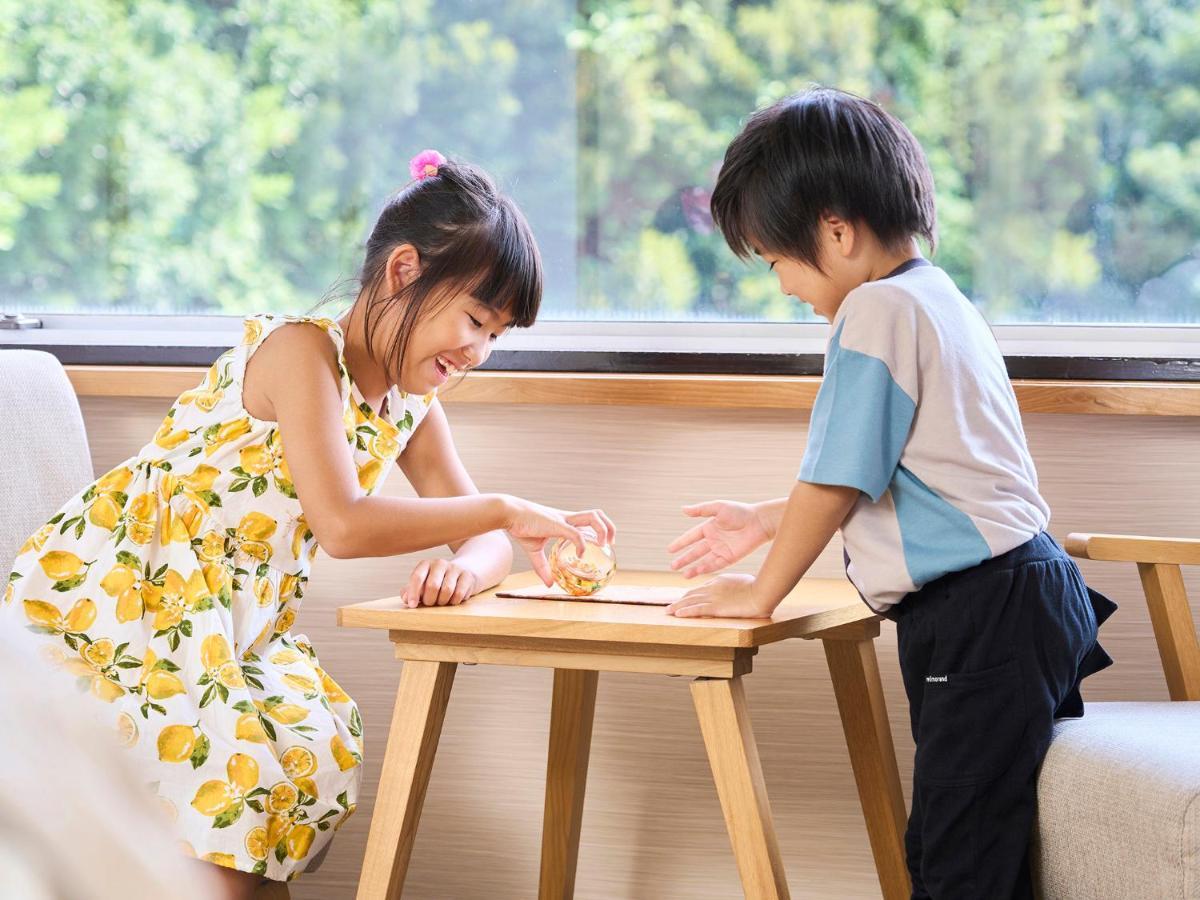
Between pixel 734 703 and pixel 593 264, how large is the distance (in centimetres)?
79

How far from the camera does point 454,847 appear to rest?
1.62 metres

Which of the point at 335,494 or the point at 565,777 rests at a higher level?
the point at 335,494

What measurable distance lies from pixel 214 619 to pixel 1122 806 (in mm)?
786

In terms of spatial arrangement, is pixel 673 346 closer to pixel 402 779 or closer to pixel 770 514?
pixel 770 514

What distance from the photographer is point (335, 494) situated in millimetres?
1171

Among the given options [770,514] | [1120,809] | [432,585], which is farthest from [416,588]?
[1120,809]

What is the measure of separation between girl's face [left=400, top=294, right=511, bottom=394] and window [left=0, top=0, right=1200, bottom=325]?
1.36ft

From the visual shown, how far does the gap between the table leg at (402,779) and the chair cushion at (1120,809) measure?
51 centimetres

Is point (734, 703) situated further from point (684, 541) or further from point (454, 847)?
point (454, 847)

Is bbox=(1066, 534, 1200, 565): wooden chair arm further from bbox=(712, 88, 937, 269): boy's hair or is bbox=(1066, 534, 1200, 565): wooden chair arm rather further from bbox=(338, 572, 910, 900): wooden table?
bbox=(712, 88, 937, 269): boy's hair

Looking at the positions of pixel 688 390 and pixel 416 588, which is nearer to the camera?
pixel 416 588

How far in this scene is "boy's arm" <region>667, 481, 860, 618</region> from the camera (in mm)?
1061

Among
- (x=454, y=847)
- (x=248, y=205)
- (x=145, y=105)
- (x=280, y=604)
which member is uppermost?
(x=145, y=105)

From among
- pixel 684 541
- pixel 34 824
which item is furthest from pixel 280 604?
pixel 34 824
